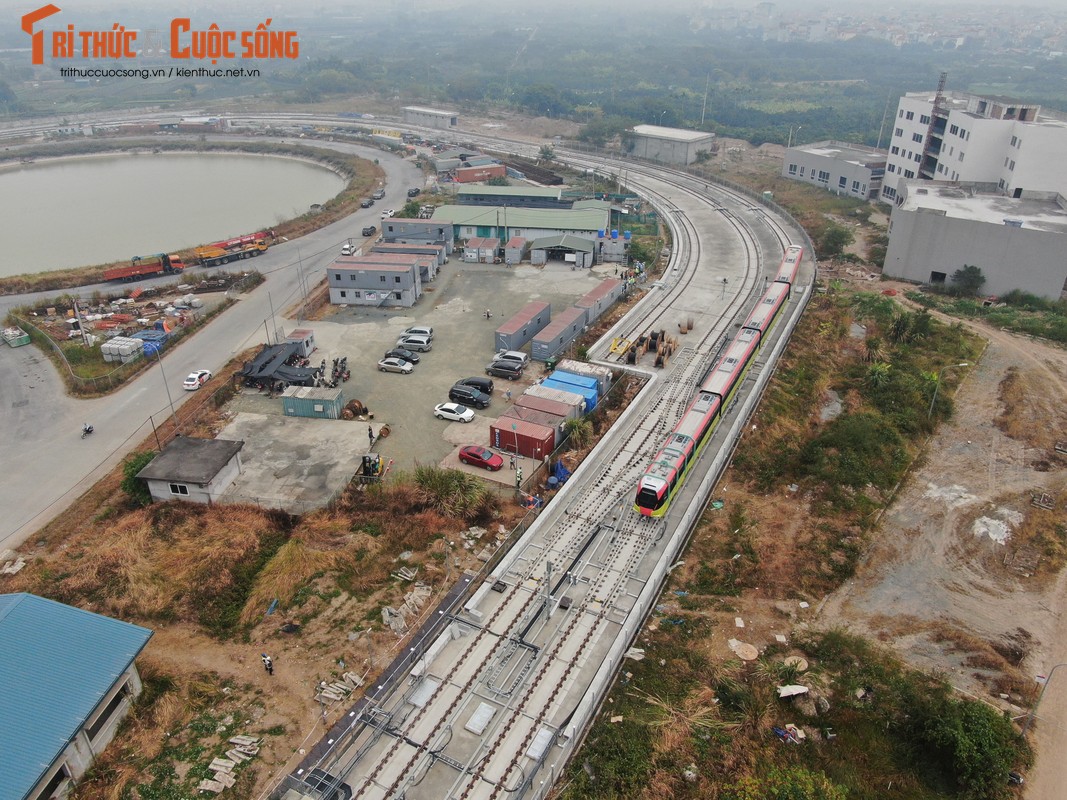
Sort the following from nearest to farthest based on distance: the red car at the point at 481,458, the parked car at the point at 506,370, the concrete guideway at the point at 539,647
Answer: the concrete guideway at the point at 539,647 < the red car at the point at 481,458 < the parked car at the point at 506,370

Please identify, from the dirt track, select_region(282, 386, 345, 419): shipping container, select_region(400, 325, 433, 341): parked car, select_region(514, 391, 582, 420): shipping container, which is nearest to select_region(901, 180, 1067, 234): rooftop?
the dirt track

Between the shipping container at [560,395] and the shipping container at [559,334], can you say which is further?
the shipping container at [559,334]

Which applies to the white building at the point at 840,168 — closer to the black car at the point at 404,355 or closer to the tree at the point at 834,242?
the tree at the point at 834,242

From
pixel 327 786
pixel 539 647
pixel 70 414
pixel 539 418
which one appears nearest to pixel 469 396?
pixel 539 418

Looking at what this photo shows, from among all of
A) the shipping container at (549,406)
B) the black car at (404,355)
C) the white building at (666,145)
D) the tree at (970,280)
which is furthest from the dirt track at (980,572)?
the white building at (666,145)

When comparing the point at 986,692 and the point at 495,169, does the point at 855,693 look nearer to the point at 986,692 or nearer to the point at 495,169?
the point at 986,692

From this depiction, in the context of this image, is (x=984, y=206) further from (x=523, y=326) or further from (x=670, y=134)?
(x=670, y=134)

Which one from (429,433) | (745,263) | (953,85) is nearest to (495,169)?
(745,263)
